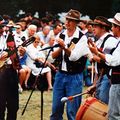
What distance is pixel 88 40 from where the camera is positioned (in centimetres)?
827

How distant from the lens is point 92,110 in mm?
8180

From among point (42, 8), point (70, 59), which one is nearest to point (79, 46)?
point (70, 59)

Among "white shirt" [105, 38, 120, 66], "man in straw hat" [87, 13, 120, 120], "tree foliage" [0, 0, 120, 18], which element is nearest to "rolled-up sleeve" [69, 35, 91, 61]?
"man in straw hat" [87, 13, 120, 120]

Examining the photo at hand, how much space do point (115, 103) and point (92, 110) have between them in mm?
775

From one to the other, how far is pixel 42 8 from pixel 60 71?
1738 cm

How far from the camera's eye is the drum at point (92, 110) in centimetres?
806

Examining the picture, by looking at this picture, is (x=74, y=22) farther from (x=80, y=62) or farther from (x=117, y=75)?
(x=117, y=75)

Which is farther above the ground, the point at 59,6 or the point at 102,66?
the point at 59,6

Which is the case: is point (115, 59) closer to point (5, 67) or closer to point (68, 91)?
point (68, 91)

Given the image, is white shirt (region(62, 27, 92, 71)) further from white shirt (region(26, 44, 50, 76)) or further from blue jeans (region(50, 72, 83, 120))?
white shirt (region(26, 44, 50, 76))

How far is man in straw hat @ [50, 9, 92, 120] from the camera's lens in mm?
8516

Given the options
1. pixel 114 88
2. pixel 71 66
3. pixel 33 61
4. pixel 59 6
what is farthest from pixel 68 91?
pixel 59 6

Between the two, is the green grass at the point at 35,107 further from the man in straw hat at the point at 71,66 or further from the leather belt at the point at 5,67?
the leather belt at the point at 5,67

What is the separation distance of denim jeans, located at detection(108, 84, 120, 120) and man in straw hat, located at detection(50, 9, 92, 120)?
1.16 m
